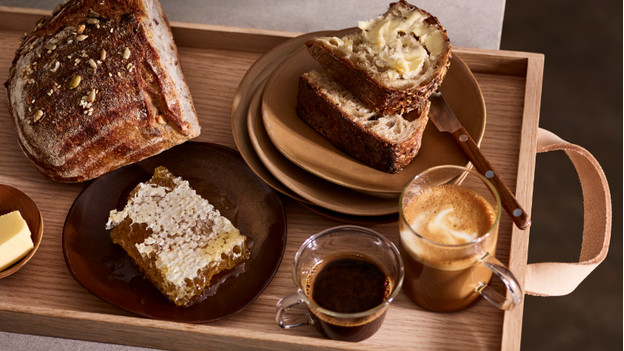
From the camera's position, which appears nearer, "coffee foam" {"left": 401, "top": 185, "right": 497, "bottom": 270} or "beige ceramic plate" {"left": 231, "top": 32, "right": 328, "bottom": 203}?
"coffee foam" {"left": 401, "top": 185, "right": 497, "bottom": 270}

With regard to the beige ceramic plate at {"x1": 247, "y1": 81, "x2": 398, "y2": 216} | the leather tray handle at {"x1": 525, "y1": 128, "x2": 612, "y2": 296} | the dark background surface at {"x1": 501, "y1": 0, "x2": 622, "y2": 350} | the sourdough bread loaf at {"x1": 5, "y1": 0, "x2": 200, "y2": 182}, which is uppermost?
the sourdough bread loaf at {"x1": 5, "y1": 0, "x2": 200, "y2": 182}

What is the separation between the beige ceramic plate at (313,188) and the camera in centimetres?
119

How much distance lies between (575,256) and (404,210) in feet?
4.17

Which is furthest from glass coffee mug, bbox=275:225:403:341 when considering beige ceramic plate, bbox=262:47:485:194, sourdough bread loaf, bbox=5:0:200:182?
sourdough bread loaf, bbox=5:0:200:182

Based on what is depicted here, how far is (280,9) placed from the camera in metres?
1.73

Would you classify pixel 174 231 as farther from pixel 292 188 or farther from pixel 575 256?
pixel 575 256

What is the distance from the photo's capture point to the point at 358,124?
1223 mm

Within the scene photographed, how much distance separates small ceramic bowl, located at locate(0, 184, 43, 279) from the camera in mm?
1213

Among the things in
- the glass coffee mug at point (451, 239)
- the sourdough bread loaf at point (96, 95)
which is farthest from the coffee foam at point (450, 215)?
the sourdough bread loaf at point (96, 95)

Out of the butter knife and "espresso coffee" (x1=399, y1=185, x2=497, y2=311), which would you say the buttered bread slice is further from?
the butter knife

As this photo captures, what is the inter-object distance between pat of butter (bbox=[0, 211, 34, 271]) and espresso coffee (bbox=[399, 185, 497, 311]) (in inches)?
25.2

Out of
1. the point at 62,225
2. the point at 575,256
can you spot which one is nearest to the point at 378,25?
the point at 62,225

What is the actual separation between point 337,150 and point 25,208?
22.8 inches

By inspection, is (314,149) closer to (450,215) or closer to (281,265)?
(281,265)
